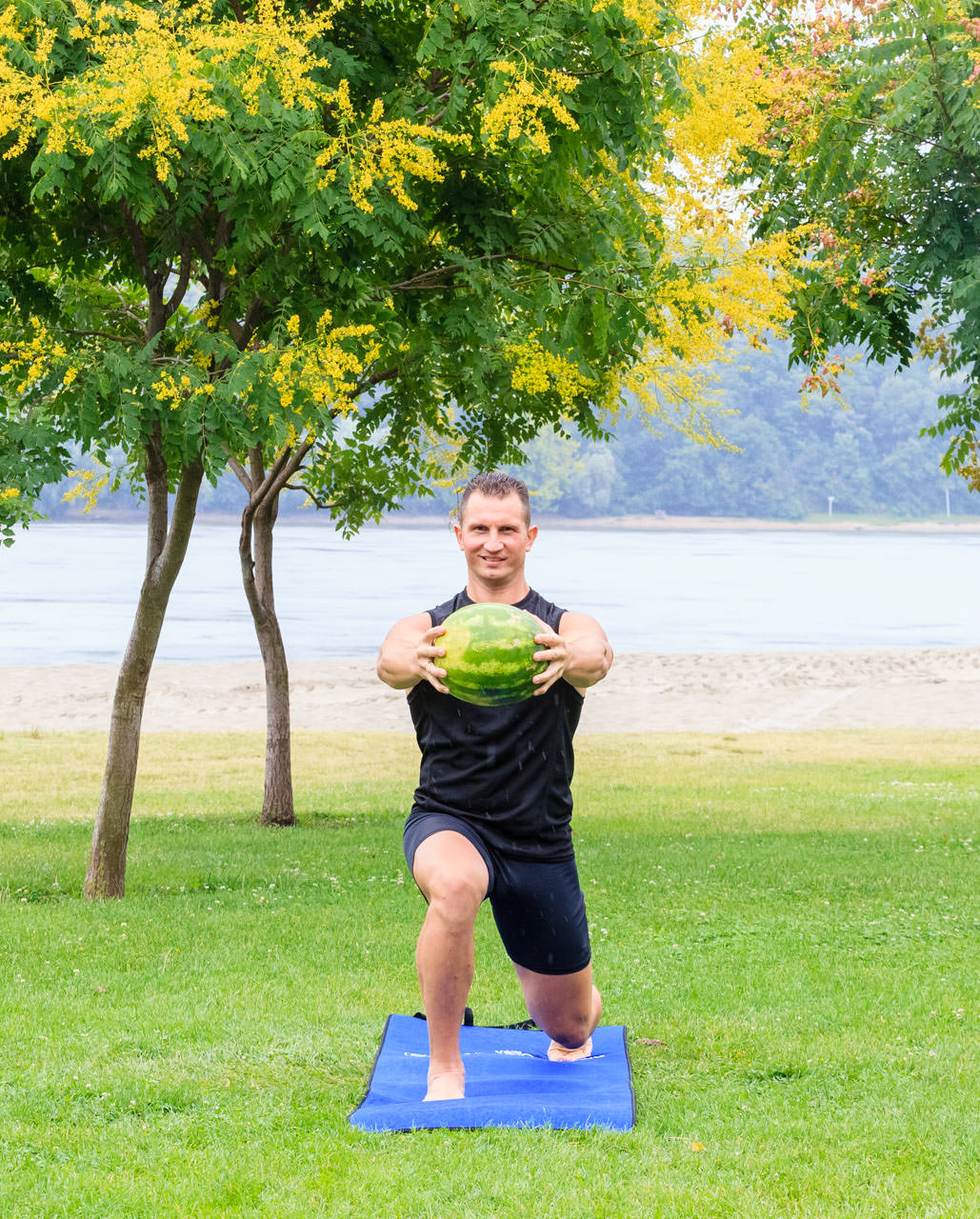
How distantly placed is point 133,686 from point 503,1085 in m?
5.24

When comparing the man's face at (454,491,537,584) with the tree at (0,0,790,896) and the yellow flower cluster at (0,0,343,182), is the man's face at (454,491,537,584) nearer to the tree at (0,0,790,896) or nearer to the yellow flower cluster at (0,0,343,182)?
the tree at (0,0,790,896)

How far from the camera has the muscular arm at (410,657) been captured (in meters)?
4.99

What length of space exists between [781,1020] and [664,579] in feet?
233

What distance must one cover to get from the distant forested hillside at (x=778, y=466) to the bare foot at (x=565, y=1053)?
339 ft

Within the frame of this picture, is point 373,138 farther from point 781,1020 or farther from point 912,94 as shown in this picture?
point 781,1020

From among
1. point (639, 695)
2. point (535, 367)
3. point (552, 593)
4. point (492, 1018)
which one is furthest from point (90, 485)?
point (552, 593)

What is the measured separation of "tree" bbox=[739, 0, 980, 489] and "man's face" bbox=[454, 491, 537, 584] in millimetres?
5754

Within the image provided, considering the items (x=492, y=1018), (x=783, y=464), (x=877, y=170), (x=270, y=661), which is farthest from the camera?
(x=783, y=464)

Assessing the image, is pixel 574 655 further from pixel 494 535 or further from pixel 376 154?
pixel 376 154

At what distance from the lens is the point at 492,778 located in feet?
17.0

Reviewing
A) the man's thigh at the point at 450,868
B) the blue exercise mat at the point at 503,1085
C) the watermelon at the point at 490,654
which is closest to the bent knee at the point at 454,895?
the man's thigh at the point at 450,868

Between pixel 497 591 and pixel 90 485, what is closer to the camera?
pixel 497 591

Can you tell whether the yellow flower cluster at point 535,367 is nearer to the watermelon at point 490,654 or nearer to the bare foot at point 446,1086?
the watermelon at point 490,654

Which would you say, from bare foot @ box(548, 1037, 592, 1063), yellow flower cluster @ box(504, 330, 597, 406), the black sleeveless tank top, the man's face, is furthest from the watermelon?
yellow flower cluster @ box(504, 330, 597, 406)
